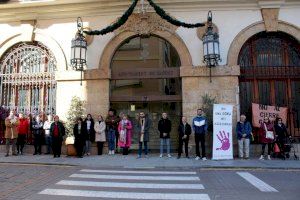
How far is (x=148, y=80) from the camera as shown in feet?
53.2

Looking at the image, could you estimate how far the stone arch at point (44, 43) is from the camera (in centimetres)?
1658

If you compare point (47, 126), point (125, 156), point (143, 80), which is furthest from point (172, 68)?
point (47, 126)

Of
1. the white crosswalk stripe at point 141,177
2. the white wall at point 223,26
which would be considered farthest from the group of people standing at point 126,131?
the white crosswalk stripe at point 141,177

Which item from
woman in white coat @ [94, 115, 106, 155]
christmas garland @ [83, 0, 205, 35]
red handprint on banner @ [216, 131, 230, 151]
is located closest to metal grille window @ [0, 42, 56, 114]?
woman in white coat @ [94, 115, 106, 155]

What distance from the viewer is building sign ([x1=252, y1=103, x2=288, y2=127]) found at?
15.2 m

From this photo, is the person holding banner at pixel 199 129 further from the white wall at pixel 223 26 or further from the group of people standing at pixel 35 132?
the group of people standing at pixel 35 132

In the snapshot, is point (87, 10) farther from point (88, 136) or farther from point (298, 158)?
point (298, 158)

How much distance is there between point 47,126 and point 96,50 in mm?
4010

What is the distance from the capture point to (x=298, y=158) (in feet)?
46.2

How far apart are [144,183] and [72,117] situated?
7209 mm

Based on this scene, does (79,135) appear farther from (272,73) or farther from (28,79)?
(272,73)

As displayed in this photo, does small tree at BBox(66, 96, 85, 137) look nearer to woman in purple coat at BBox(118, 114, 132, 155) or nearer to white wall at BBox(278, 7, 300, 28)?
woman in purple coat at BBox(118, 114, 132, 155)

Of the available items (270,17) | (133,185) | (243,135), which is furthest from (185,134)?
(270,17)

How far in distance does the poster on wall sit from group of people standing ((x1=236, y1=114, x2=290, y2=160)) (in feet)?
1.60
